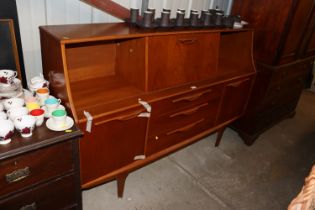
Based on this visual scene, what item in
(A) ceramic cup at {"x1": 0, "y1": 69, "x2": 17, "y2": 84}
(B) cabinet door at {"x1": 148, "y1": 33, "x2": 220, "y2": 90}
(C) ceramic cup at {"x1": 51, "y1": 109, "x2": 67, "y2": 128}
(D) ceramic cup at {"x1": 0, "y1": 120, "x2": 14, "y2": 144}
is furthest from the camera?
(B) cabinet door at {"x1": 148, "y1": 33, "x2": 220, "y2": 90}

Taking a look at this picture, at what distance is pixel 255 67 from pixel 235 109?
0.40m

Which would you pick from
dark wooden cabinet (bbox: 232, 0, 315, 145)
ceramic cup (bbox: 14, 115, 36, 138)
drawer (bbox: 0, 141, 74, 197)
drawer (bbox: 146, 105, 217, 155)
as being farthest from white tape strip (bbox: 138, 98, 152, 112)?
dark wooden cabinet (bbox: 232, 0, 315, 145)

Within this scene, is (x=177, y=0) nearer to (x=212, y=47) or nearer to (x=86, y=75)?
(x=212, y=47)

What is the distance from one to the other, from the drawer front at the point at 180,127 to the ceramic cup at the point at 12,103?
71cm

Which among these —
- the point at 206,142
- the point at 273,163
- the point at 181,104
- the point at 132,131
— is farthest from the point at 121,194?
the point at 273,163

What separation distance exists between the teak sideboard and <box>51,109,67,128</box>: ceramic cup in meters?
0.06

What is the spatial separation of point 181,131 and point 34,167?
1.01 metres

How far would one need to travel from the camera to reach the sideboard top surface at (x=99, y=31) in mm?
1188

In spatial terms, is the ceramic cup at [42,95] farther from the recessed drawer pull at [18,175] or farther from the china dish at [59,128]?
the recessed drawer pull at [18,175]

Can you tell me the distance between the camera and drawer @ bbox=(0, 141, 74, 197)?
101 centimetres

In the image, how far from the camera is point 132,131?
1.47 m

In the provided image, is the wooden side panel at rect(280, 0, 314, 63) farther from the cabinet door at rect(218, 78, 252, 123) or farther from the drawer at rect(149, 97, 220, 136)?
the drawer at rect(149, 97, 220, 136)

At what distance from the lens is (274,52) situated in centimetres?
211

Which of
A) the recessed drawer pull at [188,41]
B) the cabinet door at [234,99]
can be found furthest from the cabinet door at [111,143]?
the cabinet door at [234,99]
